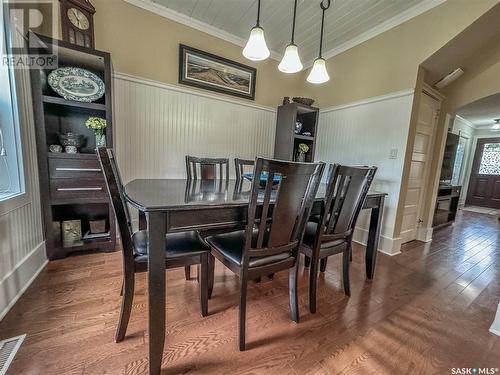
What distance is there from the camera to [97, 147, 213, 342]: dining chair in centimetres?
101

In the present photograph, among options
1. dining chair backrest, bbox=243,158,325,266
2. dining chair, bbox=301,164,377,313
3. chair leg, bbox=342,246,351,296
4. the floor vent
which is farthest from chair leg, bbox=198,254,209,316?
chair leg, bbox=342,246,351,296

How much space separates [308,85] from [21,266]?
3804 millimetres

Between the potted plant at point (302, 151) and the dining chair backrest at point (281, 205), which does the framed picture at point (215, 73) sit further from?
the dining chair backrest at point (281, 205)

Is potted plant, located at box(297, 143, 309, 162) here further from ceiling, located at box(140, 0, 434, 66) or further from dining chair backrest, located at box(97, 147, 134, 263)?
dining chair backrest, located at box(97, 147, 134, 263)

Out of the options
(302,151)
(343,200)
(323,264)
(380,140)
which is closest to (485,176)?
(380,140)

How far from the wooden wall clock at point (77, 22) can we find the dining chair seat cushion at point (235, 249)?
201 cm

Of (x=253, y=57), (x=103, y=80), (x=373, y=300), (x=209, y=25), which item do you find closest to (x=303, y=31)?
(x=209, y=25)

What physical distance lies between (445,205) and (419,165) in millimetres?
1473

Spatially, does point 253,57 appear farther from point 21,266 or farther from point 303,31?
point 21,266

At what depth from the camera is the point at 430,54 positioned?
81.8 inches

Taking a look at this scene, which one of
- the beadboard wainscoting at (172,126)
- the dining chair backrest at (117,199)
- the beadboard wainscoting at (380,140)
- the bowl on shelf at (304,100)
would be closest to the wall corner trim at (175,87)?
the beadboard wainscoting at (172,126)

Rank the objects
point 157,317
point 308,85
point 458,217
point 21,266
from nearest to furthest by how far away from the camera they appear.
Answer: point 157,317 < point 21,266 < point 308,85 < point 458,217

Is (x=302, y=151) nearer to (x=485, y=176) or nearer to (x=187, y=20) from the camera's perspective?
(x=187, y=20)

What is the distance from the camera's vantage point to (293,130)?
2922 millimetres
